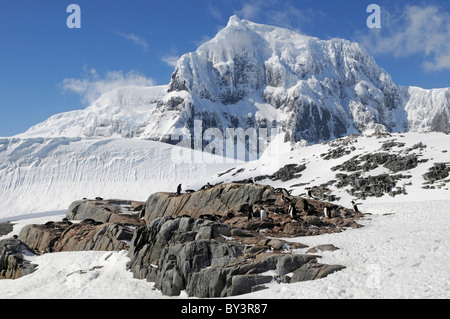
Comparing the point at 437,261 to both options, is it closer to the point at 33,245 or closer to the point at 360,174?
the point at 33,245

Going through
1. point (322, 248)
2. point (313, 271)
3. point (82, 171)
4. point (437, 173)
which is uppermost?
point (82, 171)

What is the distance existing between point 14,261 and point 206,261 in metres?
16.5

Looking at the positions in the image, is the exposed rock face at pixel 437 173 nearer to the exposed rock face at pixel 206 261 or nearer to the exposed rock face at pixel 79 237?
the exposed rock face at pixel 206 261

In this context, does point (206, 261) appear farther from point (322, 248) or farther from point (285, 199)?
point (285, 199)

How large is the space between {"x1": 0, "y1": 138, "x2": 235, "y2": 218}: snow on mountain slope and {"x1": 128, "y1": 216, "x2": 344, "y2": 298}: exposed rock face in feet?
222

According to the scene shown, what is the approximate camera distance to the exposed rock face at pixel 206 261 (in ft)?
54.6

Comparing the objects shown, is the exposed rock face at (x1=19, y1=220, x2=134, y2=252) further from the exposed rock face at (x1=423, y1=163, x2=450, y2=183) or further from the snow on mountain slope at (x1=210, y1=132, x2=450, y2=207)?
the exposed rock face at (x1=423, y1=163, x2=450, y2=183)

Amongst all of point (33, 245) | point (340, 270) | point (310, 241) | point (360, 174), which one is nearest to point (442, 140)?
point (360, 174)

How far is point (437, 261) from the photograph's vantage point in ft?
55.6

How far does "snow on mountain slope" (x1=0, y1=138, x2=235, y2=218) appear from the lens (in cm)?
9181

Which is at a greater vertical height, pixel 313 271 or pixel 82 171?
pixel 82 171

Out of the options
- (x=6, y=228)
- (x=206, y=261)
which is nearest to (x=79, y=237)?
(x=206, y=261)

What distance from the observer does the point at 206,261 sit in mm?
18719

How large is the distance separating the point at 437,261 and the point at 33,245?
3295cm
